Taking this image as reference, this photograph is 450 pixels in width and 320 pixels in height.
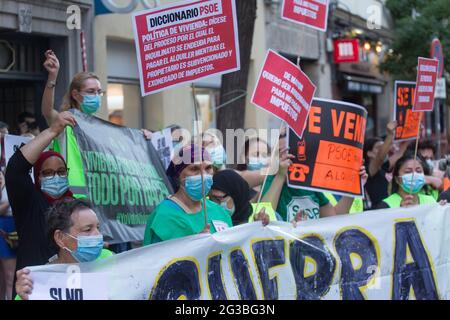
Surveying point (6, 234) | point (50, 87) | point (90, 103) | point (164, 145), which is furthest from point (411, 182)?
point (6, 234)

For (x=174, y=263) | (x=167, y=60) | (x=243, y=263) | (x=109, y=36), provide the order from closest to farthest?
(x=174, y=263)
(x=243, y=263)
(x=167, y=60)
(x=109, y=36)

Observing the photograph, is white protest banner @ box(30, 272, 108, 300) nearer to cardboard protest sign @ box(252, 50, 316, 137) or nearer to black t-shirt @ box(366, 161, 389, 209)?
cardboard protest sign @ box(252, 50, 316, 137)

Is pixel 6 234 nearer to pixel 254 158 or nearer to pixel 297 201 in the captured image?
pixel 254 158

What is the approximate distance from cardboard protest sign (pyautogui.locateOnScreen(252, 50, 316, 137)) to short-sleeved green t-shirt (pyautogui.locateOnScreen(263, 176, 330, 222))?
0.67 meters

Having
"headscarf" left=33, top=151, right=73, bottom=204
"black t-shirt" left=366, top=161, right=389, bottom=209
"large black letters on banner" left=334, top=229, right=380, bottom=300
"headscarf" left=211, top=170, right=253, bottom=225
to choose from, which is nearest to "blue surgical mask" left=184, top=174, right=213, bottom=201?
"headscarf" left=211, top=170, right=253, bottom=225

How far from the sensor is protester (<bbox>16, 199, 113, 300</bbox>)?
14.0ft

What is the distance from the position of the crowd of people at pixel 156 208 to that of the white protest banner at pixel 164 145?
0.48ft

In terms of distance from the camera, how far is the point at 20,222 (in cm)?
488

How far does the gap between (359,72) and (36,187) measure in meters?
17.7

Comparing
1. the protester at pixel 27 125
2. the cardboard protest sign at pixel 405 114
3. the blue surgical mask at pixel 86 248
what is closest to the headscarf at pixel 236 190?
the blue surgical mask at pixel 86 248

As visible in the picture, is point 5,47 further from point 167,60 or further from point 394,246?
point 394,246

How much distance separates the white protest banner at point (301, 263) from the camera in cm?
436

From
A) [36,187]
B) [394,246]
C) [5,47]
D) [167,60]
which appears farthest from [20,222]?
[5,47]

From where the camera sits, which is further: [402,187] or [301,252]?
[402,187]
